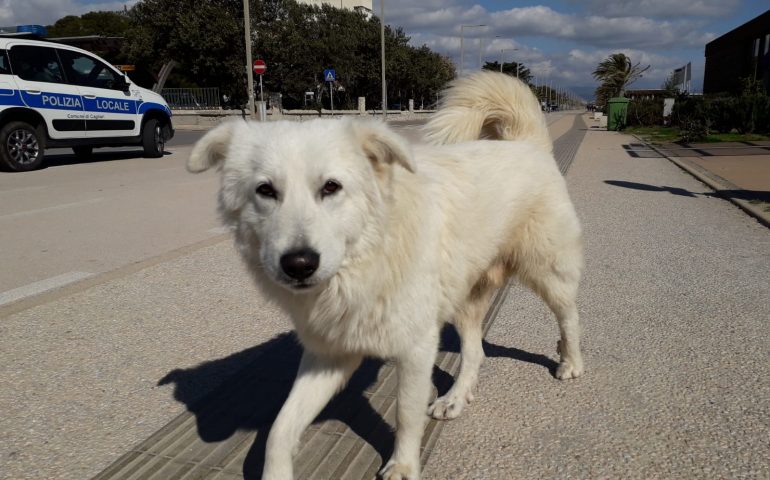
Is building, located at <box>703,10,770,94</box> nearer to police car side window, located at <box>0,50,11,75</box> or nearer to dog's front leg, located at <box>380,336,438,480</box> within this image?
police car side window, located at <box>0,50,11,75</box>

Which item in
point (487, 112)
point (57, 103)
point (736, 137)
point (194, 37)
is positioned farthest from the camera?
point (194, 37)

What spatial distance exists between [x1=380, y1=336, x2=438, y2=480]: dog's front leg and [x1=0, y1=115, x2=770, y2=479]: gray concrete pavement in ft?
0.44

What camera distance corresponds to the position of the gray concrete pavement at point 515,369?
2.57 meters

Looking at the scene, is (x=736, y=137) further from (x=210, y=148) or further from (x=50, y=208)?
(x=210, y=148)

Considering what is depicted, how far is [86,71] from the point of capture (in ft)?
42.5

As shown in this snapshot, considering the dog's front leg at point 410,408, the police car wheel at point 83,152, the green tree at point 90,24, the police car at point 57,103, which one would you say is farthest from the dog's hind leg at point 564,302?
the green tree at point 90,24

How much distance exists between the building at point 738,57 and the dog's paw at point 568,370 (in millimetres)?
31350

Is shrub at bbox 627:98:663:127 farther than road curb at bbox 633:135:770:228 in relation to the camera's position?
Yes

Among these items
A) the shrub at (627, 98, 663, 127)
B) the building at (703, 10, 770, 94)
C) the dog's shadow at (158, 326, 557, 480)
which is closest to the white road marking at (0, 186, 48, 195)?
the dog's shadow at (158, 326, 557, 480)

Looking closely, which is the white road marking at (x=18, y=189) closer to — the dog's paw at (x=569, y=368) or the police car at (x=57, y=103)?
the police car at (x=57, y=103)

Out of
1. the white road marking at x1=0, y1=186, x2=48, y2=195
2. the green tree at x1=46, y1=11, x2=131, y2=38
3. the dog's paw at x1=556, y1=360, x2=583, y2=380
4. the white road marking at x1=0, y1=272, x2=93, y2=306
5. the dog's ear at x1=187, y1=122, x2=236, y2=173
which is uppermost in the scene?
the green tree at x1=46, y1=11, x2=131, y2=38

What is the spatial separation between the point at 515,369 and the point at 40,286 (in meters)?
4.07

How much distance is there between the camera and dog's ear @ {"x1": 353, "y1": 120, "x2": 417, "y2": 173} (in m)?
2.24

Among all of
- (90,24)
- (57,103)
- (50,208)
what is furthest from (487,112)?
(90,24)
